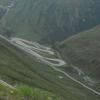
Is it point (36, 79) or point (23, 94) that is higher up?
point (23, 94)

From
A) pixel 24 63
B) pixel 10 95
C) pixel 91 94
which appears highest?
pixel 10 95

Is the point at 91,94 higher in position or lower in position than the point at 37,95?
lower

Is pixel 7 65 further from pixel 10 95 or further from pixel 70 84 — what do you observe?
pixel 10 95

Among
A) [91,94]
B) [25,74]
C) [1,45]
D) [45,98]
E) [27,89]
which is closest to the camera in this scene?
[27,89]

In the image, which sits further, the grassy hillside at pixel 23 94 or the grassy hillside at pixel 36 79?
the grassy hillside at pixel 36 79

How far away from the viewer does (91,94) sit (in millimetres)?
173250

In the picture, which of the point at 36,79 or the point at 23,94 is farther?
the point at 36,79

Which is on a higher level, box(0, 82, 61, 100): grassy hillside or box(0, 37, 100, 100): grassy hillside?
box(0, 82, 61, 100): grassy hillside

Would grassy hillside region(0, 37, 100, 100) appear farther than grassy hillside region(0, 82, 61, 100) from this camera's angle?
Yes

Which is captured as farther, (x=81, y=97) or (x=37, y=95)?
(x=81, y=97)

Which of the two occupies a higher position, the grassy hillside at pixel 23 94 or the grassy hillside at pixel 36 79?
the grassy hillside at pixel 23 94

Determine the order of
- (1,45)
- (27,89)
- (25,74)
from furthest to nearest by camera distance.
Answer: (1,45), (25,74), (27,89)

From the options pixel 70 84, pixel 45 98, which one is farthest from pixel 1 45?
pixel 45 98

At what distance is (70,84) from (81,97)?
89.2 feet
